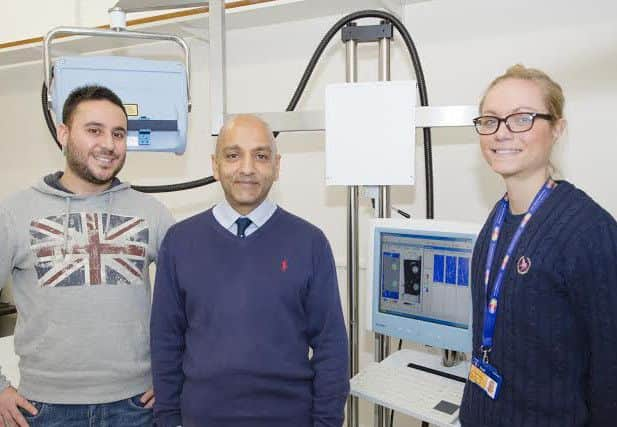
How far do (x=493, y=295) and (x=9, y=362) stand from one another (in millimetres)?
1797

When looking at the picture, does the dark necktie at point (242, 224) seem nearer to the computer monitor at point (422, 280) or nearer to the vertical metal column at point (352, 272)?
the computer monitor at point (422, 280)

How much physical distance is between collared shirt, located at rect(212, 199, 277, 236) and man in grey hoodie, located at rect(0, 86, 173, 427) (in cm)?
24

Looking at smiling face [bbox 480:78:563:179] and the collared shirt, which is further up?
smiling face [bbox 480:78:563:179]

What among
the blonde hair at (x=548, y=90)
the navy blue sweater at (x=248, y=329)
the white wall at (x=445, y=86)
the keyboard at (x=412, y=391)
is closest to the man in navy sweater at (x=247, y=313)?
the navy blue sweater at (x=248, y=329)

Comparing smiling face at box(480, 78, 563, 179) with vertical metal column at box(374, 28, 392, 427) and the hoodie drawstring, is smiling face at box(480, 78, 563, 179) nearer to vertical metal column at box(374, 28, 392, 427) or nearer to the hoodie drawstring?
vertical metal column at box(374, 28, 392, 427)

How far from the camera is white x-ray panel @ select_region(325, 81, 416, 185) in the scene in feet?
5.41

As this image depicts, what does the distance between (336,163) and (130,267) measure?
70 centimetres

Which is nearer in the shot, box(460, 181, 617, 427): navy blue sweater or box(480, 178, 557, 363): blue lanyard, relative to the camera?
box(460, 181, 617, 427): navy blue sweater

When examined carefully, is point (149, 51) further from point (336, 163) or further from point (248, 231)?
point (248, 231)

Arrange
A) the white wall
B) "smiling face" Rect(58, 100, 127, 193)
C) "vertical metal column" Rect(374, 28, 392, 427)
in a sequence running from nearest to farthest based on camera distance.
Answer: "smiling face" Rect(58, 100, 127, 193)
"vertical metal column" Rect(374, 28, 392, 427)
the white wall

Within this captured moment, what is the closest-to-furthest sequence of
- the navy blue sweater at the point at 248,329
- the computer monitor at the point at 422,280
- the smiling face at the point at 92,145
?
the navy blue sweater at the point at 248,329
the smiling face at the point at 92,145
the computer monitor at the point at 422,280

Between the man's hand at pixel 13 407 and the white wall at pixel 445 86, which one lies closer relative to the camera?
the man's hand at pixel 13 407

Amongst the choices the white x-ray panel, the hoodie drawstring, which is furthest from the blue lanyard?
the hoodie drawstring

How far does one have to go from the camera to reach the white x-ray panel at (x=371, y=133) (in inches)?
64.9
